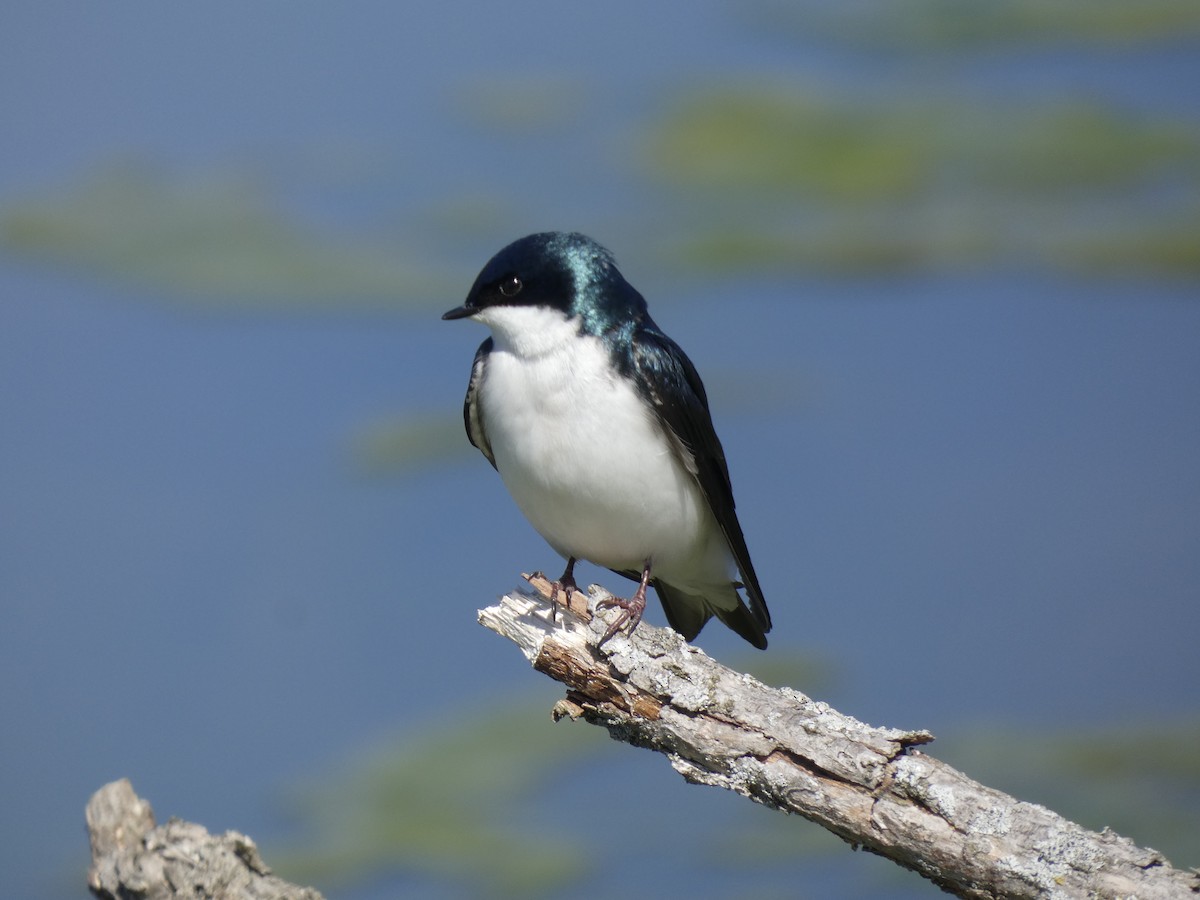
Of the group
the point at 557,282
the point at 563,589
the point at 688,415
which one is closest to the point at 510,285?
the point at 557,282

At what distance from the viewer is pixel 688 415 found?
3260mm

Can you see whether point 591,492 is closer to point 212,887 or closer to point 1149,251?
point 212,887

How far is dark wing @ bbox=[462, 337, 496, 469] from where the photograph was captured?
3.34 metres

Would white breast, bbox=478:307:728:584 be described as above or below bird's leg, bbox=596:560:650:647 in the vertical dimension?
above

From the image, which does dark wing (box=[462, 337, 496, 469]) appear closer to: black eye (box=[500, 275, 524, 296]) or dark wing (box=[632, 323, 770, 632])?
black eye (box=[500, 275, 524, 296])

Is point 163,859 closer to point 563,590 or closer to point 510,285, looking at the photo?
point 563,590

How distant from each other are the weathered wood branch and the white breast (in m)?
0.37

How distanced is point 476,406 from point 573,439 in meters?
0.33

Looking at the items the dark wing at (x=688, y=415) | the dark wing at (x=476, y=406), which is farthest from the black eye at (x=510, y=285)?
the dark wing at (x=688, y=415)

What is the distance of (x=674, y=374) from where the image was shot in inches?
128

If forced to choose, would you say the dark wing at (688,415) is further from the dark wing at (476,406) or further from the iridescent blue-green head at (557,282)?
the dark wing at (476,406)

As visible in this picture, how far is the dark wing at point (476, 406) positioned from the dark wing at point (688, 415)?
1.14ft

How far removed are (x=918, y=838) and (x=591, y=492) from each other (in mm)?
1049

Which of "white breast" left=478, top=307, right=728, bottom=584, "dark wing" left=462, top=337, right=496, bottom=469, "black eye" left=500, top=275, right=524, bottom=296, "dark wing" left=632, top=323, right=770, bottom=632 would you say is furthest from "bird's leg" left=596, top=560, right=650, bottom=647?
"black eye" left=500, top=275, right=524, bottom=296
